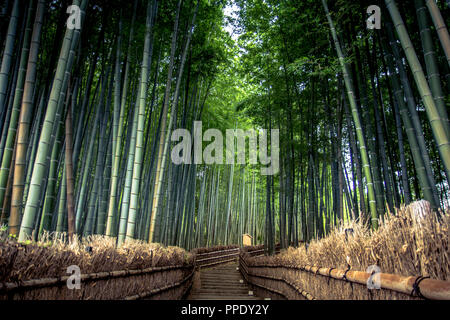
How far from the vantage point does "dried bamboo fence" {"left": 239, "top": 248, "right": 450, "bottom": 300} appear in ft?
3.22

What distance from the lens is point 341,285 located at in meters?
1.83

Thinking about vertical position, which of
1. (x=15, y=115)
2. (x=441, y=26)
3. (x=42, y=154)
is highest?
(x=441, y=26)

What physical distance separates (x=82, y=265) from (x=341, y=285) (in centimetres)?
159

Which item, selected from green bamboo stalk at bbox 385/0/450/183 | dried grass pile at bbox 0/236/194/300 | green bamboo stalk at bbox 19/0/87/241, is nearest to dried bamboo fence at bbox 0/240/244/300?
dried grass pile at bbox 0/236/194/300

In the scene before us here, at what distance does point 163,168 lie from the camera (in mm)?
3639

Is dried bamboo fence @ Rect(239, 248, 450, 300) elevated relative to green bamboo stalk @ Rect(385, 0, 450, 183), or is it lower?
lower

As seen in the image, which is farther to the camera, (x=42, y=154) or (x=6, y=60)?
(x=6, y=60)

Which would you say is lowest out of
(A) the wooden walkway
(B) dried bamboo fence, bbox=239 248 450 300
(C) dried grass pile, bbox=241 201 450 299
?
(A) the wooden walkway

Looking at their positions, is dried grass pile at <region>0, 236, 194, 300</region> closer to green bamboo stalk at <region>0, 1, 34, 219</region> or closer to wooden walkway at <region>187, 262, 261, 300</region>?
green bamboo stalk at <region>0, 1, 34, 219</region>

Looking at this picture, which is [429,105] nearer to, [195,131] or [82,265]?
[82,265]

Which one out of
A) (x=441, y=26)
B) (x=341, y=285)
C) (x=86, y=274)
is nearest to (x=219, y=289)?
(x=341, y=285)

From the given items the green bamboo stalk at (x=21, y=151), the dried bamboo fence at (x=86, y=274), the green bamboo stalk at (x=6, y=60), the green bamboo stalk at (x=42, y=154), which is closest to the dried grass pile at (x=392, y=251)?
the dried bamboo fence at (x=86, y=274)
